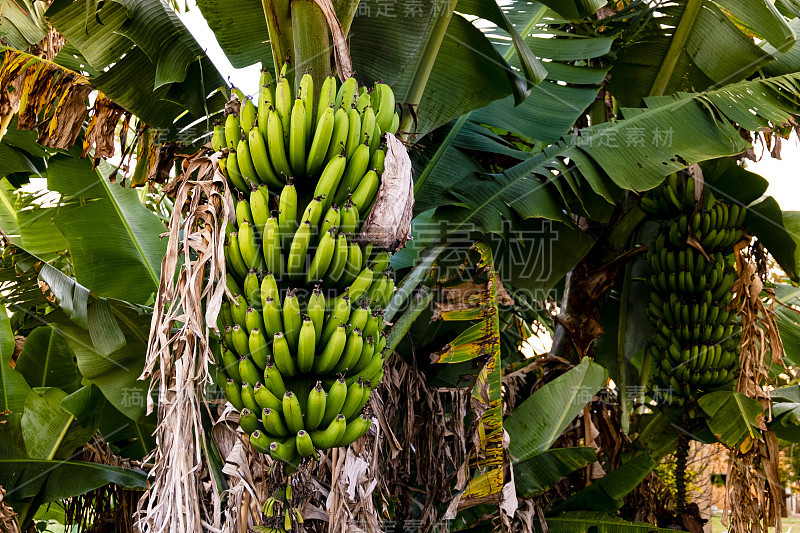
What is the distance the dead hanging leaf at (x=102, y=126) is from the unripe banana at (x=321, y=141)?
113 cm

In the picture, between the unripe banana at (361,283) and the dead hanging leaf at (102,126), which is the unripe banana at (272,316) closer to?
the unripe banana at (361,283)

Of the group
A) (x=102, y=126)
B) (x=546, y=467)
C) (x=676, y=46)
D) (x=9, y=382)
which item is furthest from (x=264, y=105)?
(x=676, y=46)

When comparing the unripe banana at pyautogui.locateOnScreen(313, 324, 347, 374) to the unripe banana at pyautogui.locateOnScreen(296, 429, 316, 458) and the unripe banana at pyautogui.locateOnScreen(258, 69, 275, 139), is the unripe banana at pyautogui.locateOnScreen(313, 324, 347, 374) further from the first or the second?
the unripe banana at pyautogui.locateOnScreen(258, 69, 275, 139)

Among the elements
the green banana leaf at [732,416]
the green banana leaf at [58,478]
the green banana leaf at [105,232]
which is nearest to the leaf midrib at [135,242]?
the green banana leaf at [105,232]

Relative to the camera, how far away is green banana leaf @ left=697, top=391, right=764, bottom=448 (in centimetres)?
291

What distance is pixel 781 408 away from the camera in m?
3.39

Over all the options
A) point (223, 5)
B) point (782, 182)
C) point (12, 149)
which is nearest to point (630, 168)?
point (223, 5)

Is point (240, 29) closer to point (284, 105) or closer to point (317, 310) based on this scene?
point (284, 105)

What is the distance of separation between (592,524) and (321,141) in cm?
205

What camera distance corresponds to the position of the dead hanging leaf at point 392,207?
69.2 inches

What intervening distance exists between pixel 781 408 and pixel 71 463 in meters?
3.39

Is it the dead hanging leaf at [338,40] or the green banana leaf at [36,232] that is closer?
the dead hanging leaf at [338,40]

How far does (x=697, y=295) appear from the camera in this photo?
3236 mm

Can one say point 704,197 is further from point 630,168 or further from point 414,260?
point 414,260
